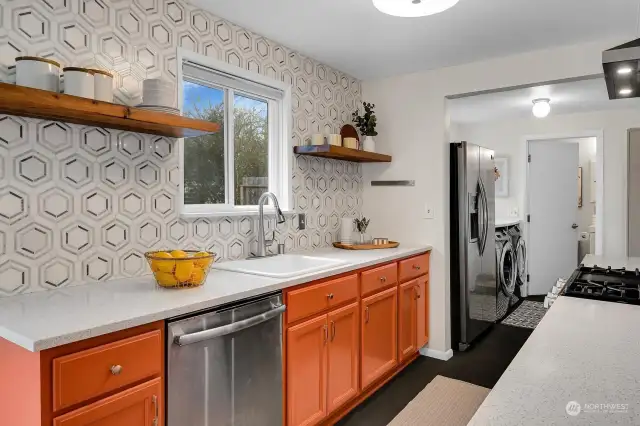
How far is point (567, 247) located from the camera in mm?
5582

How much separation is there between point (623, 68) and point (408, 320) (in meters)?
2.18

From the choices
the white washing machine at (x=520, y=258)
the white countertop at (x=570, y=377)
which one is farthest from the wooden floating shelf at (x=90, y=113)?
the white washing machine at (x=520, y=258)

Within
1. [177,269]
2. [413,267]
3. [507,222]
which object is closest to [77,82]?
[177,269]

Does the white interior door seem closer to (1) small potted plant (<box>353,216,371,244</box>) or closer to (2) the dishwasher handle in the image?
(1) small potted plant (<box>353,216,371,244</box>)

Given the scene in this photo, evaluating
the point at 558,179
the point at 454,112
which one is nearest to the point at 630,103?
the point at 558,179

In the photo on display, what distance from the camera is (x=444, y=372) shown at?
3211 mm

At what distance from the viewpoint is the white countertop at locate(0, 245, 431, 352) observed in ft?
4.10

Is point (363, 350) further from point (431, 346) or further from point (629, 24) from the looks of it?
point (629, 24)

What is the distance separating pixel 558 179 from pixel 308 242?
389cm

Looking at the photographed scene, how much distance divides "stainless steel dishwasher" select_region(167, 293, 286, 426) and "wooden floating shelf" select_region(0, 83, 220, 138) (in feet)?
2.75

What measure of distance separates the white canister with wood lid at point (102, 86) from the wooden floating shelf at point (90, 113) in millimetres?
82

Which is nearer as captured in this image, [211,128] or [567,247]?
Answer: [211,128]

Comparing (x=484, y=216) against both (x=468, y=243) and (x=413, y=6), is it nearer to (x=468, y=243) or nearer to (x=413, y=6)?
(x=468, y=243)

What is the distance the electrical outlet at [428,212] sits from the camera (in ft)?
11.6
